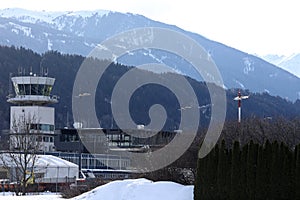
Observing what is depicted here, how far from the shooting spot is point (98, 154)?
10681cm

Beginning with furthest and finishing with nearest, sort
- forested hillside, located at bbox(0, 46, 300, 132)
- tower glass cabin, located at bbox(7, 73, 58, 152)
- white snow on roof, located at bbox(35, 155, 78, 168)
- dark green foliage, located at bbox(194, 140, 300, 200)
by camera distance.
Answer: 1. forested hillside, located at bbox(0, 46, 300, 132)
2. tower glass cabin, located at bbox(7, 73, 58, 152)
3. white snow on roof, located at bbox(35, 155, 78, 168)
4. dark green foliage, located at bbox(194, 140, 300, 200)

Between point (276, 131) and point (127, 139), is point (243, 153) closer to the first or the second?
point (276, 131)

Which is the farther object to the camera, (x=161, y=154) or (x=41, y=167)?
(x=41, y=167)

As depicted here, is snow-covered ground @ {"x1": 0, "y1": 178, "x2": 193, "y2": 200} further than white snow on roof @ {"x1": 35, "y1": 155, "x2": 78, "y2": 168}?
No

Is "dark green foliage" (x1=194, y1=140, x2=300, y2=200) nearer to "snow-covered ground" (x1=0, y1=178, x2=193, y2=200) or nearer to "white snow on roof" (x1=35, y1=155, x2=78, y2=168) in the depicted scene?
"snow-covered ground" (x1=0, y1=178, x2=193, y2=200)

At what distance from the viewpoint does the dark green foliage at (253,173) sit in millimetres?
23328

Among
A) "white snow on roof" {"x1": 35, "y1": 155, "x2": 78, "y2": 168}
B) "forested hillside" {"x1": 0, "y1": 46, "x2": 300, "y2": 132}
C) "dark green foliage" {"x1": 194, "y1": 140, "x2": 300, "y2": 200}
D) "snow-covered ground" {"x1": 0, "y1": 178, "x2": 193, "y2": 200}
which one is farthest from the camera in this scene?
"forested hillside" {"x1": 0, "y1": 46, "x2": 300, "y2": 132}

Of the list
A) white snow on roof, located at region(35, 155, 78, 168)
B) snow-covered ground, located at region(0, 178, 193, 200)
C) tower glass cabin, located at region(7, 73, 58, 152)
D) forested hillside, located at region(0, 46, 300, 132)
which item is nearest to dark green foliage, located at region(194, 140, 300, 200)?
snow-covered ground, located at region(0, 178, 193, 200)

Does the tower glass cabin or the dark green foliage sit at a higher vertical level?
the tower glass cabin

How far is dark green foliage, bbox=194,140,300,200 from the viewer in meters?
23.3

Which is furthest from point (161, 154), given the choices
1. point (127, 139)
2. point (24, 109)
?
point (127, 139)

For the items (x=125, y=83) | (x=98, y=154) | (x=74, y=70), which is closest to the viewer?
(x=98, y=154)

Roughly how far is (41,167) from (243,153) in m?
47.7

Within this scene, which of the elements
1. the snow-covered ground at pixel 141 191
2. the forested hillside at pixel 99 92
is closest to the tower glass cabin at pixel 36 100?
the forested hillside at pixel 99 92
